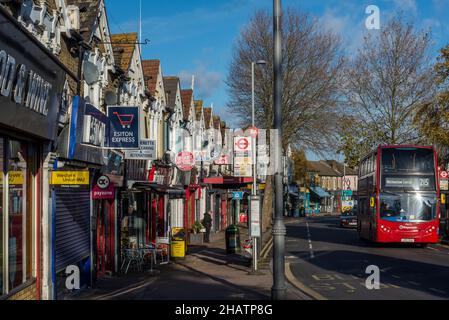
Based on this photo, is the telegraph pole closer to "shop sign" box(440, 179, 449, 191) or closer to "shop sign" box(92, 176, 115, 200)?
"shop sign" box(92, 176, 115, 200)

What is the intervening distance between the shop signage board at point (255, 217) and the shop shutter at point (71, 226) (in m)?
5.52

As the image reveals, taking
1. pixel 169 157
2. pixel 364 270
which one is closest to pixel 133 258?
pixel 364 270

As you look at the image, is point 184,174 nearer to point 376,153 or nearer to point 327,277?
point 376,153

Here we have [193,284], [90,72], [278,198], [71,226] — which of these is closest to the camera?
[278,198]

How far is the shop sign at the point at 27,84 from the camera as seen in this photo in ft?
30.6

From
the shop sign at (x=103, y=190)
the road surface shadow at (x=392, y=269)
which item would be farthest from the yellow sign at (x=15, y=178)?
the road surface shadow at (x=392, y=269)

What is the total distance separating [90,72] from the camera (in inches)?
646

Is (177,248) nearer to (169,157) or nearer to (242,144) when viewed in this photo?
(242,144)

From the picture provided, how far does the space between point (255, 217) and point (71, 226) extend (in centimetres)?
686

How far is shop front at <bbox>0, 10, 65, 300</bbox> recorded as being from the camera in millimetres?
9609

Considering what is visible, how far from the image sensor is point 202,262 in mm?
23062

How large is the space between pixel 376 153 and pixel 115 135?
1327 cm
